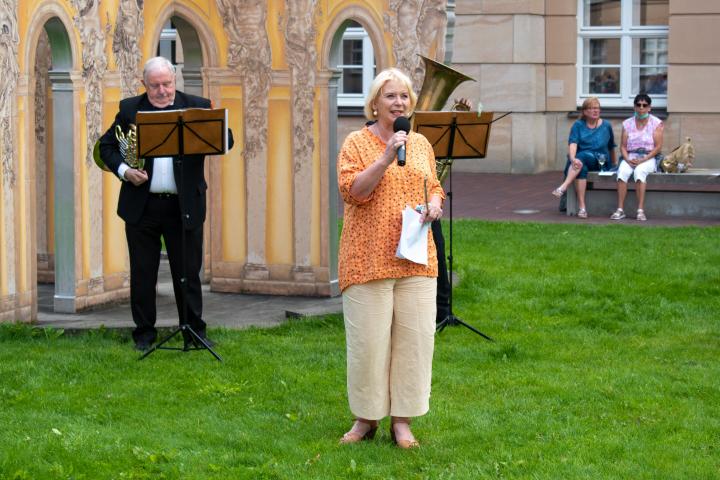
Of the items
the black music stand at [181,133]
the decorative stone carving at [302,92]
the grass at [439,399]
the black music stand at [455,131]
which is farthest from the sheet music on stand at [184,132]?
the decorative stone carving at [302,92]

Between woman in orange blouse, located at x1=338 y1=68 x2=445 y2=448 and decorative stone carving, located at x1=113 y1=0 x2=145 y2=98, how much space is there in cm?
493

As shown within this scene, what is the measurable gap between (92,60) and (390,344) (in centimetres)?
510

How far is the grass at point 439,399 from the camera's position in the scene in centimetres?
735

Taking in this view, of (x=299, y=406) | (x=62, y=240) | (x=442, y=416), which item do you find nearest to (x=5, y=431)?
(x=299, y=406)

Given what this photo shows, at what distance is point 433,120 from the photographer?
9.89 metres

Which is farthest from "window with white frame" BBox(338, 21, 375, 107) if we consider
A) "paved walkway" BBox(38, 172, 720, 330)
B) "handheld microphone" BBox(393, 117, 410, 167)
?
"handheld microphone" BBox(393, 117, 410, 167)

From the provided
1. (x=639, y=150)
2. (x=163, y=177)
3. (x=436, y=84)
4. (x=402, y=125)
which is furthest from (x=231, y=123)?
(x=639, y=150)

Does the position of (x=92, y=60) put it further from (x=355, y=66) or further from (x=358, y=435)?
(x=355, y=66)

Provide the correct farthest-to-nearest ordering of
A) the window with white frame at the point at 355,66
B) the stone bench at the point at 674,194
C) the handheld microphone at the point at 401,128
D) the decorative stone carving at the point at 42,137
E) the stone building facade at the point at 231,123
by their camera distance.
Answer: the window with white frame at the point at 355,66 → the stone bench at the point at 674,194 → the decorative stone carving at the point at 42,137 → the stone building facade at the point at 231,123 → the handheld microphone at the point at 401,128

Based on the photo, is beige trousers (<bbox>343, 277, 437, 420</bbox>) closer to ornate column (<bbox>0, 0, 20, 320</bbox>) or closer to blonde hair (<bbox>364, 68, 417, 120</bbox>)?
blonde hair (<bbox>364, 68, 417, 120</bbox>)

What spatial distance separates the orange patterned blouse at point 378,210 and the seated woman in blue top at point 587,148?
36.0ft

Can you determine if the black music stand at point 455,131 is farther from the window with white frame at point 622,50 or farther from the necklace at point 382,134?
the window with white frame at point 622,50

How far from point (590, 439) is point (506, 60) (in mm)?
17988

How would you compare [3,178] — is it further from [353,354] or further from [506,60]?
[506,60]
